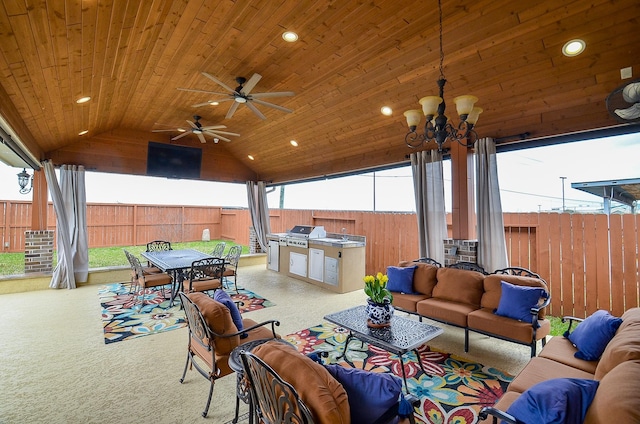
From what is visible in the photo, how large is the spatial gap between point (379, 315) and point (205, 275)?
11.5ft

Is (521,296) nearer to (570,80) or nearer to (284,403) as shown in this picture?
(570,80)

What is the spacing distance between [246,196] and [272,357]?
7.47m

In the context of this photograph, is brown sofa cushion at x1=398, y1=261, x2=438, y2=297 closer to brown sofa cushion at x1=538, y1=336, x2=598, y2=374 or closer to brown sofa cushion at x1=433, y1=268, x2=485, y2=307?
brown sofa cushion at x1=433, y1=268, x2=485, y2=307

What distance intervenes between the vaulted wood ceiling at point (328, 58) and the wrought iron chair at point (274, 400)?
2.49 m

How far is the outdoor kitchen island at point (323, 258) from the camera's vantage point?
220 inches

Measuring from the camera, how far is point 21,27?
1938 millimetres

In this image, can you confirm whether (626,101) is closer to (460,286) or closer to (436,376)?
(460,286)

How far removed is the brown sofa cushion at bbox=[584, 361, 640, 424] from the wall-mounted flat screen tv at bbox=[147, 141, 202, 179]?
24.5 feet

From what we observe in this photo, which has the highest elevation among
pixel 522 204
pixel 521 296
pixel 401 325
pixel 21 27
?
pixel 21 27

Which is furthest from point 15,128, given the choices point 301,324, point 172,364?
point 301,324

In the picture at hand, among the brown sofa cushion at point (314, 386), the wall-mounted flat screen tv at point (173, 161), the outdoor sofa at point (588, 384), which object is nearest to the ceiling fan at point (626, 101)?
the outdoor sofa at point (588, 384)

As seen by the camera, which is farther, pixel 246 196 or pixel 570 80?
pixel 246 196

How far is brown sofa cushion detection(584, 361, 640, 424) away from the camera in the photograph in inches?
42.4

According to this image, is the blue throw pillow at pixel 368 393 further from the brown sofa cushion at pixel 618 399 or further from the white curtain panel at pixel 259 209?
the white curtain panel at pixel 259 209
